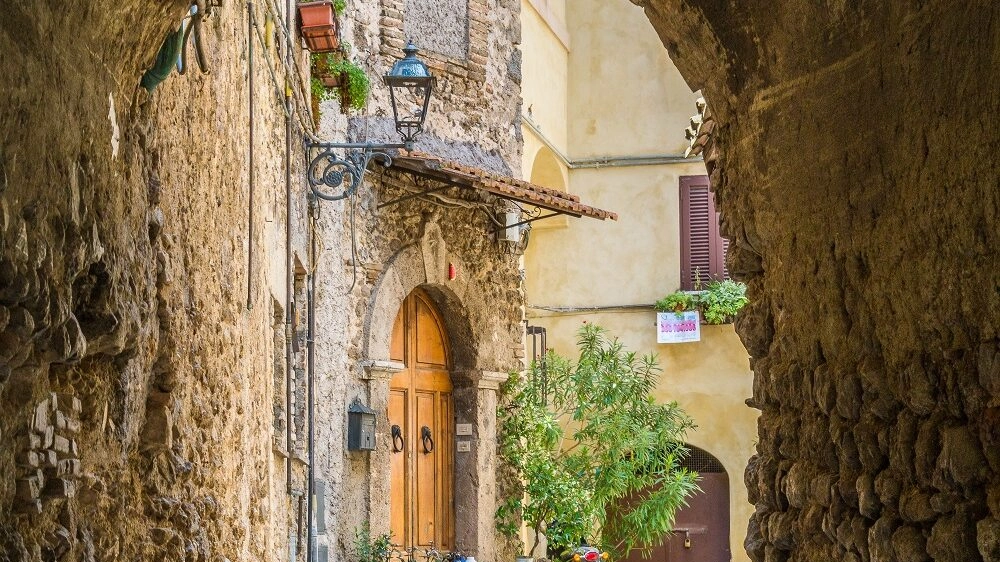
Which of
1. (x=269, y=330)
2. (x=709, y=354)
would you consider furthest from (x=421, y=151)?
(x=709, y=354)

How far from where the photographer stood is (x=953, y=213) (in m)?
3.60

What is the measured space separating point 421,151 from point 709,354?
7547 mm

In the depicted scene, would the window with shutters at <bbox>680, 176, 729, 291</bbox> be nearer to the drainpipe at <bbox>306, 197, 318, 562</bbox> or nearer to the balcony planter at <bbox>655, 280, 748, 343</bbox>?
the balcony planter at <bbox>655, 280, 748, 343</bbox>

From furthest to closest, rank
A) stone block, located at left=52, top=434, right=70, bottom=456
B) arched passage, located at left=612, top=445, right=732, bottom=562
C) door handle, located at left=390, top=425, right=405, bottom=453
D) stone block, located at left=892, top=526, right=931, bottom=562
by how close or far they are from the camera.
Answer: arched passage, located at left=612, top=445, right=732, bottom=562, door handle, located at left=390, top=425, right=405, bottom=453, stone block, located at left=892, top=526, right=931, bottom=562, stone block, located at left=52, top=434, right=70, bottom=456

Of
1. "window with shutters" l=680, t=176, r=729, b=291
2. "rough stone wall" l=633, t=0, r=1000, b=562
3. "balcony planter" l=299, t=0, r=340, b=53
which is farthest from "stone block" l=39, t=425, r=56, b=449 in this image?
"window with shutters" l=680, t=176, r=729, b=291

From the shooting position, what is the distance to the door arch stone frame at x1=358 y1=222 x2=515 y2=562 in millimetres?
12594

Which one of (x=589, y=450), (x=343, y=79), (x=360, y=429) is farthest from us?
(x=589, y=450)

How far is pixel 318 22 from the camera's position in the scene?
9750mm

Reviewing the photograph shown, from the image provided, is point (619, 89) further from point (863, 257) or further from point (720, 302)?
point (863, 257)

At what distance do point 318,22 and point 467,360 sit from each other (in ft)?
14.9

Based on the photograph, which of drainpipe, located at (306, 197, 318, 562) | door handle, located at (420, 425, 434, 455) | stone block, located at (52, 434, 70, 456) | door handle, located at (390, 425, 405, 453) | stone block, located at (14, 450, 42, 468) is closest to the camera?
stone block, located at (14, 450, 42, 468)

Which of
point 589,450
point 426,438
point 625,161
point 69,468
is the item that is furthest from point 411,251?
point 69,468

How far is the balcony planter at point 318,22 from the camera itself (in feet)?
31.7

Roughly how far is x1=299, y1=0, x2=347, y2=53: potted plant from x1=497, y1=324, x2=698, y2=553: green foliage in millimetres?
4842
